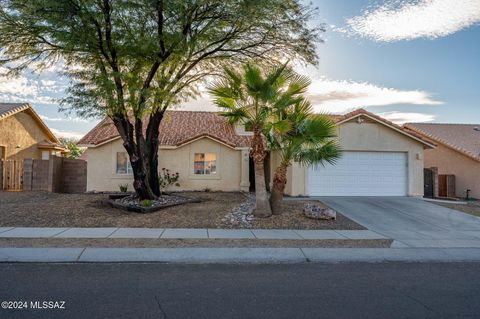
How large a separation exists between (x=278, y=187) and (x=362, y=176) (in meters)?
7.24

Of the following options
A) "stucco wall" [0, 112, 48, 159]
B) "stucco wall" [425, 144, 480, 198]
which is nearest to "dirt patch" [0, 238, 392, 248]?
"stucco wall" [425, 144, 480, 198]

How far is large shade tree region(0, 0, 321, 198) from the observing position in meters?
11.2

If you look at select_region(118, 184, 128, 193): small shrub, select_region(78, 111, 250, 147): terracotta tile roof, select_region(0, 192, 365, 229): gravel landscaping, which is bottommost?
select_region(0, 192, 365, 229): gravel landscaping

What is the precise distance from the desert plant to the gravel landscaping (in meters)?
5.15

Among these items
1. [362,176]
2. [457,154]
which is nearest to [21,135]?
[362,176]

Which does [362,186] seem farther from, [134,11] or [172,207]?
[134,11]

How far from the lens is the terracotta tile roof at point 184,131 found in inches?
751

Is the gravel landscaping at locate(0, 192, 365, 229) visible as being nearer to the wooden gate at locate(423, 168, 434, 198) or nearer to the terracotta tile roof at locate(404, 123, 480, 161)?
the wooden gate at locate(423, 168, 434, 198)

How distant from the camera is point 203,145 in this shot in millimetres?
19453

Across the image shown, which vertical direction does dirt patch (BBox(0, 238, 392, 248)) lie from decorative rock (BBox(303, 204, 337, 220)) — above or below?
below

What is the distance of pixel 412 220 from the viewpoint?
1250 centimetres

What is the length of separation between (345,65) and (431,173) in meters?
9.43

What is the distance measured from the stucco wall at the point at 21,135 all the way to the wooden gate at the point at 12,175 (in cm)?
466

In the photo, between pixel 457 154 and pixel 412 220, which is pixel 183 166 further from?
pixel 457 154
